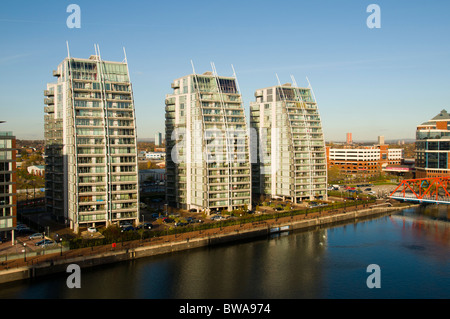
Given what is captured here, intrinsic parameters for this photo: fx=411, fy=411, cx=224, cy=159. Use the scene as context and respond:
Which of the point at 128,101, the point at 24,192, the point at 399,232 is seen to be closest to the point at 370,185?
the point at 399,232

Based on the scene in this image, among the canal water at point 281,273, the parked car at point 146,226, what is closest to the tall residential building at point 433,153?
the canal water at point 281,273

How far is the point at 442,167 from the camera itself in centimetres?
12406

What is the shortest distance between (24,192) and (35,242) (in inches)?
2360

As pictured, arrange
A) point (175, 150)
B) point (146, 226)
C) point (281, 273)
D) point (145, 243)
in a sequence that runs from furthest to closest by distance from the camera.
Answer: point (175, 150)
point (146, 226)
point (145, 243)
point (281, 273)

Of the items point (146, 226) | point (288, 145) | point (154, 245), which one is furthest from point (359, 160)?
point (154, 245)

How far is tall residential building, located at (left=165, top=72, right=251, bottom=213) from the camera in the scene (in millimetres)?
79000

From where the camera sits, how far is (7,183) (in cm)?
5556

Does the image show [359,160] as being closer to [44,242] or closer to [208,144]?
[208,144]

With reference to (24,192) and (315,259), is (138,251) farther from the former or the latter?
(24,192)

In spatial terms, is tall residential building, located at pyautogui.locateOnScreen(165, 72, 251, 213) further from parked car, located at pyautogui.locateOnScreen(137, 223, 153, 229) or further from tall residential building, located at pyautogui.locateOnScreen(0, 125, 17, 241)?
tall residential building, located at pyautogui.locateOnScreen(0, 125, 17, 241)

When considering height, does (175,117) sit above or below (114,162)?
above

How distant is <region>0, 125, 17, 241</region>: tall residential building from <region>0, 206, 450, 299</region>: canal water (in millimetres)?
12387

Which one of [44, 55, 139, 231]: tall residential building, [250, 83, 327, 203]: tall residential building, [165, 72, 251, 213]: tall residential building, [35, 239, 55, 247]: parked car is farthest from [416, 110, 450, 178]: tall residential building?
[35, 239, 55, 247]: parked car

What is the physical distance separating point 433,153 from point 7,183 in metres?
118
